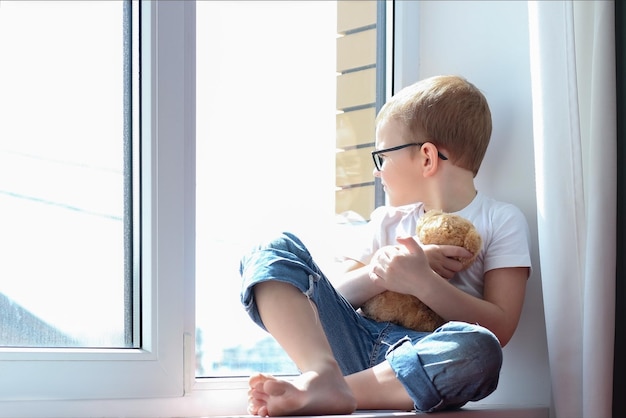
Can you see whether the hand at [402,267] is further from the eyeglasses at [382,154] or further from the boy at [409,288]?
the eyeglasses at [382,154]

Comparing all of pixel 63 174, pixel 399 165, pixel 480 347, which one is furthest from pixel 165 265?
pixel 480 347

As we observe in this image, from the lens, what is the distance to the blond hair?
62.1 inches

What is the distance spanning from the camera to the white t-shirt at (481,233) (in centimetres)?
152

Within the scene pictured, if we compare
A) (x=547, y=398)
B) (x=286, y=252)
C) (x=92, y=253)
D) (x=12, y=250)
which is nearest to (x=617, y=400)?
(x=547, y=398)

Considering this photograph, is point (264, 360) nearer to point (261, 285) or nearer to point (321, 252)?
point (321, 252)

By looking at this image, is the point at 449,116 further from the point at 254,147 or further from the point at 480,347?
the point at 480,347

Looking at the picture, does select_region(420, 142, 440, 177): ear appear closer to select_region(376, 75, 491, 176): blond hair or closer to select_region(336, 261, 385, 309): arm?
select_region(376, 75, 491, 176): blond hair

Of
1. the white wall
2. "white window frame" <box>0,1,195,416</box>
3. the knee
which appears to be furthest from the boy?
"white window frame" <box>0,1,195,416</box>

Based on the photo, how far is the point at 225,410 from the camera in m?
1.50

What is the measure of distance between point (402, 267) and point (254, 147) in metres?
0.51

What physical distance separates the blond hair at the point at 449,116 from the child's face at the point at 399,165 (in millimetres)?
14

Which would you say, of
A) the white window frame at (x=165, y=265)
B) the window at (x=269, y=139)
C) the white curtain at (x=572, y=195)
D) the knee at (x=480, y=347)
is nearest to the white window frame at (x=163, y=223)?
the white window frame at (x=165, y=265)

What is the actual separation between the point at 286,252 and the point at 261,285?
0.20 ft

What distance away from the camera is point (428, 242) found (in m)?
1.44
